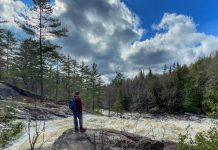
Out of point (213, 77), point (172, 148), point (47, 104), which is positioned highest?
point (213, 77)

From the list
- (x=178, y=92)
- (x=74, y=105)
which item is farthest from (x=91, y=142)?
(x=178, y=92)

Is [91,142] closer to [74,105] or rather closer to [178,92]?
[74,105]

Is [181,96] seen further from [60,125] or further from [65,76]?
[60,125]

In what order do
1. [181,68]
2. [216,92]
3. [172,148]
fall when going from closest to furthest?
[216,92]
[172,148]
[181,68]

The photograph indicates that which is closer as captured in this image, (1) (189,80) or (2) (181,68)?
(1) (189,80)

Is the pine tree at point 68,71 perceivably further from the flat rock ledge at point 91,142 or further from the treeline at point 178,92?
the flat rock ledge at point 91,142

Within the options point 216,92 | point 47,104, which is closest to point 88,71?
point 47,104

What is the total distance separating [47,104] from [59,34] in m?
10.0

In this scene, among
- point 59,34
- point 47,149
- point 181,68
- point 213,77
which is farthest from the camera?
point 181,68

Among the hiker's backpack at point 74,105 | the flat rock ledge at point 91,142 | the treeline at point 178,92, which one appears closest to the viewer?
the flat rock ledge at point 91,142

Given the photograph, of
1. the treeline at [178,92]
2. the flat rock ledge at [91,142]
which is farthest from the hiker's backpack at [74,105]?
the treeline at [178,92]

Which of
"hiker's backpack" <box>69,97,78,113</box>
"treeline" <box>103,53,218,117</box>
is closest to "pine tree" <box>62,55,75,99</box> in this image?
"treeline" <box>103,53,218,117</box>

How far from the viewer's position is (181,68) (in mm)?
69188

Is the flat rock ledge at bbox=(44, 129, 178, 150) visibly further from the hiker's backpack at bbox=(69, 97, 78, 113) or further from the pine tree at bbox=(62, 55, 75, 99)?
the pine tree at bbox=(62, 55, 75, 99)
